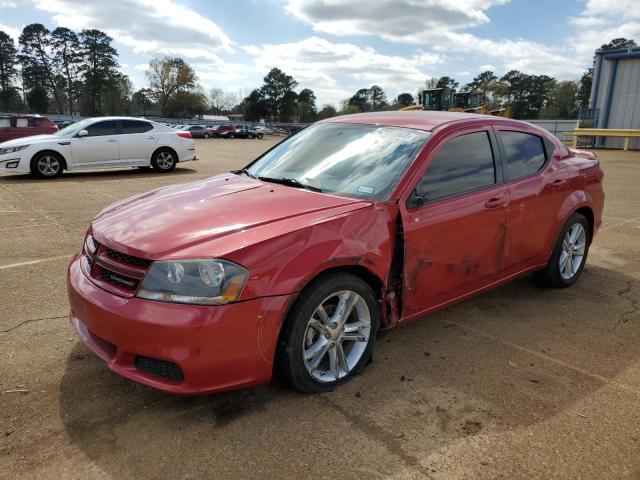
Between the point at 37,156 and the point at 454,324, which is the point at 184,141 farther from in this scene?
the point at 454,324

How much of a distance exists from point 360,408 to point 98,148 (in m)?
11.1

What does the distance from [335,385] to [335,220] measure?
3.14 feet

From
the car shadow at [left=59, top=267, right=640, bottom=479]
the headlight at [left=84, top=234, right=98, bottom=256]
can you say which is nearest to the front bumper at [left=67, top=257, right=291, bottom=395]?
the car shadow at [left=59, top=267, right=640, bottom=479]

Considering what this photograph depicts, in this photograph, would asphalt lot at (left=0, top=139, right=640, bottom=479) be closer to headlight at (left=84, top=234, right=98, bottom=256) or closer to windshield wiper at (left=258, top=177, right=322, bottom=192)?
headlight at (left=84, top=234, right=98, bottom=256)

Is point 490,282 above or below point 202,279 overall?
below

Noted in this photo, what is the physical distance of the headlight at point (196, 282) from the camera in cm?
239

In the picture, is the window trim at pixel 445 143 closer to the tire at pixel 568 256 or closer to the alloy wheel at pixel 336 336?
the alloy wheel at pixel 336 336

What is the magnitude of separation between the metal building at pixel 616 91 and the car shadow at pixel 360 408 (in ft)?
90.9

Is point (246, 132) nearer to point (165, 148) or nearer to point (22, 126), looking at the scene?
point (22, 126)

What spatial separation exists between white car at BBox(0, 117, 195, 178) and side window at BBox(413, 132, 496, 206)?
1044 centimetres

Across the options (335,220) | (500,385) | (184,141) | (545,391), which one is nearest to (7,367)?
(335,220)

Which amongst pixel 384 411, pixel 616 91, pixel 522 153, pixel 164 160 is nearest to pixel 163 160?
pixel 164 160

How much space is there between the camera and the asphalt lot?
7.50ft

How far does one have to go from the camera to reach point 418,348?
11.4 ft
